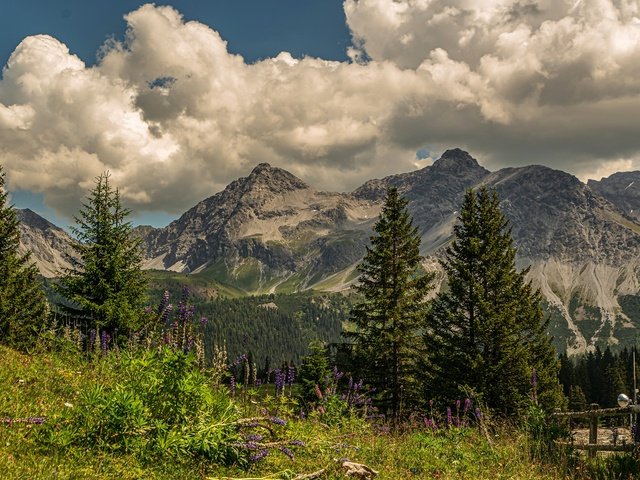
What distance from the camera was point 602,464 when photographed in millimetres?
8758

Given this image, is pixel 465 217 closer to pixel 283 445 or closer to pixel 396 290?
pixel 396 290

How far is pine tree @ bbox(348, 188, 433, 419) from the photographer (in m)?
29.6

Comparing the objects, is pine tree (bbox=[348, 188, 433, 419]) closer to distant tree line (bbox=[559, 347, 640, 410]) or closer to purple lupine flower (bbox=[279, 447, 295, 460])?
purple lupine flower (bbox=[279, 447, 295, 460])

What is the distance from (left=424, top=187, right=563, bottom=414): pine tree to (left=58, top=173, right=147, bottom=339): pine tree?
56.6 ft

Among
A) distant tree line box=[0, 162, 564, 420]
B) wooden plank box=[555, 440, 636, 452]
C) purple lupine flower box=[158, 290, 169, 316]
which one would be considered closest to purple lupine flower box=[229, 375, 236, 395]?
purple lupine flower box=[158, 290, 169, 316]

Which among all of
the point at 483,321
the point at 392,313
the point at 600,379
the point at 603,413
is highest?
the point at 392,313

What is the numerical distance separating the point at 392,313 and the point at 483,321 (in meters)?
5.42

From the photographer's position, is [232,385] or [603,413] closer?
[232,385]

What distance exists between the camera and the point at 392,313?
97.3 feet

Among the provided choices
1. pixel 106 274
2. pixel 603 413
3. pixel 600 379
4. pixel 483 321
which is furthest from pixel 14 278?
pixel 600 379

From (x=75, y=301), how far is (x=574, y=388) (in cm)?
8189

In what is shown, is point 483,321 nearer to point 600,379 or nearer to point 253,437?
point 253,437

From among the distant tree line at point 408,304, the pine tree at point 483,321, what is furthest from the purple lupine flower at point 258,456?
the pine tree at point 483,321

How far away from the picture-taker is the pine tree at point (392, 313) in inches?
1164
